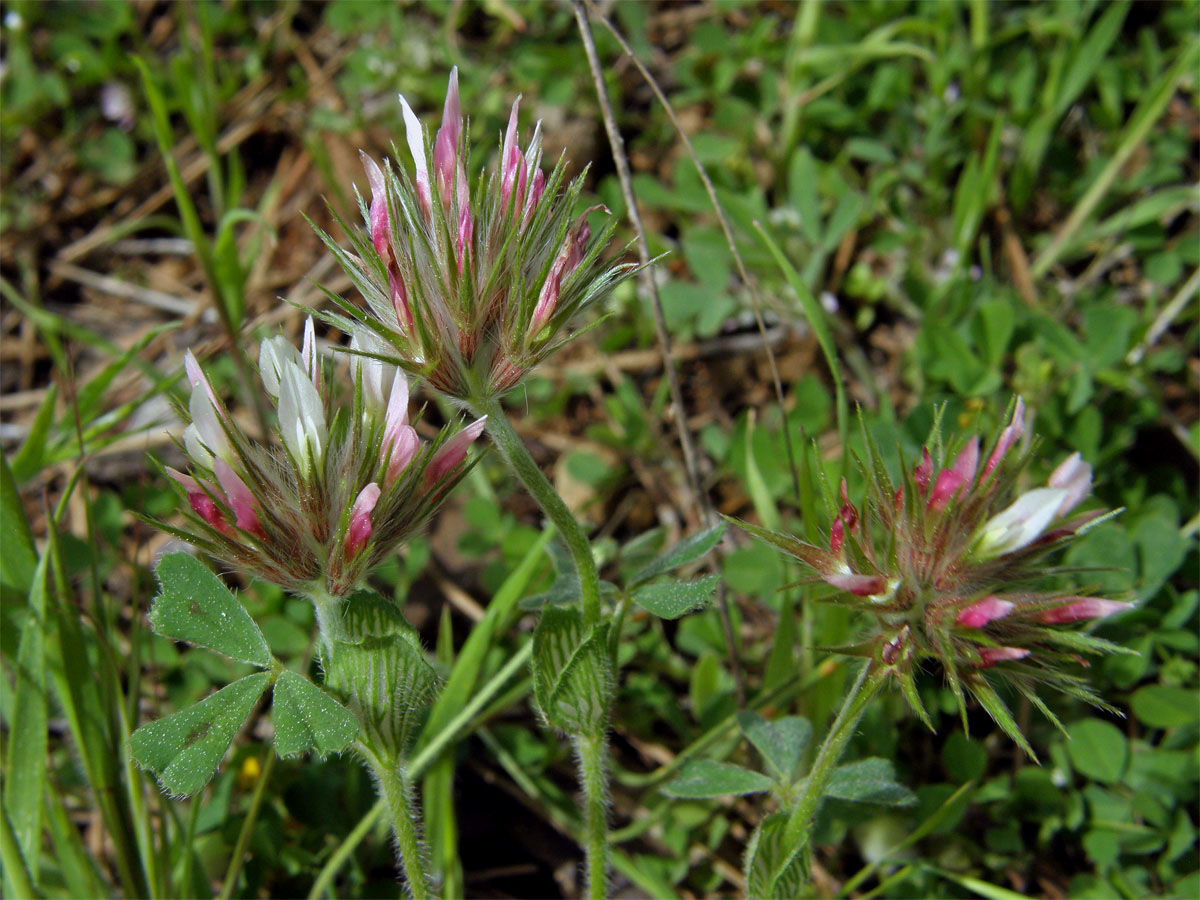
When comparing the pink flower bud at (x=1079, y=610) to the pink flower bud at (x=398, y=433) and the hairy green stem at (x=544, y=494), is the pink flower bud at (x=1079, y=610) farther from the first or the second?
the pink flower bud at (x=398, y=433)

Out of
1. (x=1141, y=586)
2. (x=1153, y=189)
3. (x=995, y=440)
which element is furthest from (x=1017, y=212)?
(x=995, y=440)

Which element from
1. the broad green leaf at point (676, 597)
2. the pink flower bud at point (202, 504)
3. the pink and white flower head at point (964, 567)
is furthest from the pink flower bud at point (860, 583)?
the pink flower bud at point (202, 504)

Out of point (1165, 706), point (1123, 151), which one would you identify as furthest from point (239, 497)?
point (1123, 151)

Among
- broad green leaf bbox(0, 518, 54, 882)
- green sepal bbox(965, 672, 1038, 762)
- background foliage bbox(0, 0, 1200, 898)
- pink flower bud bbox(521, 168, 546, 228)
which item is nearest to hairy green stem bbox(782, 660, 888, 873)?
green sepal bbox(965, 672, 1038, 762)

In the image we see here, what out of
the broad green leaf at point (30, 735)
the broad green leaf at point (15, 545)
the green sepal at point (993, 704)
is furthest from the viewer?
the broad green leaf at point (15, 545)

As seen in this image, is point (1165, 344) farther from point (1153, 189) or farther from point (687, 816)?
point (687, 816)

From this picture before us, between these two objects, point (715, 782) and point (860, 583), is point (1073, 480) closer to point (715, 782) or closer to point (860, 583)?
point (860, 583)

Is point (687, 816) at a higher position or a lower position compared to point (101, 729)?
lower
